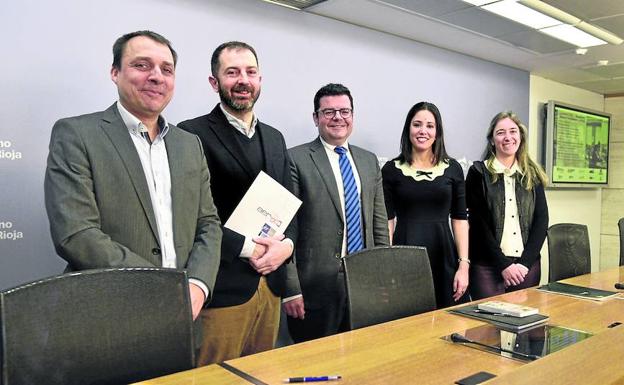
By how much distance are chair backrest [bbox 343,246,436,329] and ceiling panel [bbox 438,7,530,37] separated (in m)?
2.05

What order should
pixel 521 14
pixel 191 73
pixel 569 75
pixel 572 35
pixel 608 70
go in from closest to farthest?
1. pixel 191 73
2. pixel 521 14
3. pixel 572 35
4. pixel 608 70
5. pixel 569 75

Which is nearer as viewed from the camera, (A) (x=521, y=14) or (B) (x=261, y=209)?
(B) (x=261, y=209)

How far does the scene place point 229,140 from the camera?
2.15 meters

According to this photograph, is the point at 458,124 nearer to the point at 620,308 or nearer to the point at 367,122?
the point at 367,122

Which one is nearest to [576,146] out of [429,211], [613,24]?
[613,24]

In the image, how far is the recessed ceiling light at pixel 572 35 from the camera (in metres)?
3.83

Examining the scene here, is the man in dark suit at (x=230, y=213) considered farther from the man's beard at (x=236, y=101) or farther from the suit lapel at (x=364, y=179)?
the suit lapel at (x=364, y=179)

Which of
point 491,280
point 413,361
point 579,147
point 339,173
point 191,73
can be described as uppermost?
point 191,73

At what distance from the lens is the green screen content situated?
5674 mm

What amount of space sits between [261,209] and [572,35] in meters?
3.21

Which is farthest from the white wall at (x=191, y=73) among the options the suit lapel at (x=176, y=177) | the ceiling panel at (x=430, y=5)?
the suit lapel at (x=176, y=177)

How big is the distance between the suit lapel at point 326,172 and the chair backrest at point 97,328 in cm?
126

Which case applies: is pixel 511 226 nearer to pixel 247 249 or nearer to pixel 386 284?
pixel 386 284

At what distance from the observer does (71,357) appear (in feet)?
4.23
